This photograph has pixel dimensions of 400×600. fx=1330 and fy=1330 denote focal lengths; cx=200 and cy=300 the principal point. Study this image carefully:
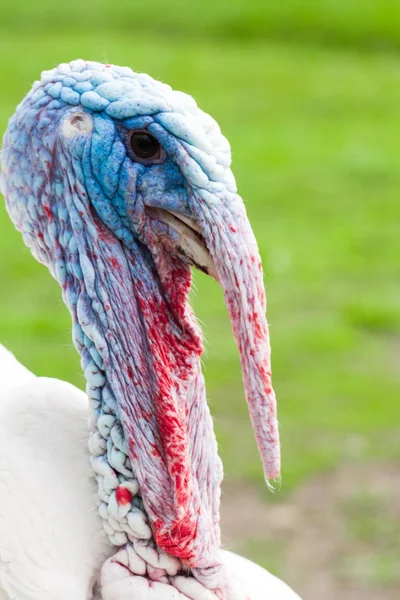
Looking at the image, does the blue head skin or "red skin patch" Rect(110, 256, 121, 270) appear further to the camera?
"red skin patch" Rect(110, 256, 121, 270)

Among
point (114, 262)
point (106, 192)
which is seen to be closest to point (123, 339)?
point (114, 262)

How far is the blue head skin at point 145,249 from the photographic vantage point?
2.47 metres

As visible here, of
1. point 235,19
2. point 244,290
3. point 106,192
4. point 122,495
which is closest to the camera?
point 244,290

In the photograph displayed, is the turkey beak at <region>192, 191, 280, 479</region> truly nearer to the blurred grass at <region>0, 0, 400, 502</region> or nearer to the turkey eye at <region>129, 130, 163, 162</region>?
the turkey eye at <region>129, 130, 163, 162</region>

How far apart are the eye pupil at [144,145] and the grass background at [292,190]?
2.02 meters

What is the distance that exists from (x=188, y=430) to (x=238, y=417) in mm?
3525

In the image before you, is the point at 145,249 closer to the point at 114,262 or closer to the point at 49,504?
the point at 114,262

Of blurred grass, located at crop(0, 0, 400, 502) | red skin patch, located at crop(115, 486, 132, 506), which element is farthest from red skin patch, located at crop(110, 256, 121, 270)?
blurred grass, located at crop(0, 0, 400, 502)

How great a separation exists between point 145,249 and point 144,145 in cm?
22

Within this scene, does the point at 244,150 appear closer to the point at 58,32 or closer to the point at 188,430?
the point at 58,32

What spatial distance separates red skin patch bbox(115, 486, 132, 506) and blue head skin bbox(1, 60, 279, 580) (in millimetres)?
35

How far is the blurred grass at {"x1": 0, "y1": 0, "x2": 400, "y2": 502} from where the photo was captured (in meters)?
6.49

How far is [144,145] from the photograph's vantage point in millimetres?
2533

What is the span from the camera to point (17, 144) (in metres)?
2.58
